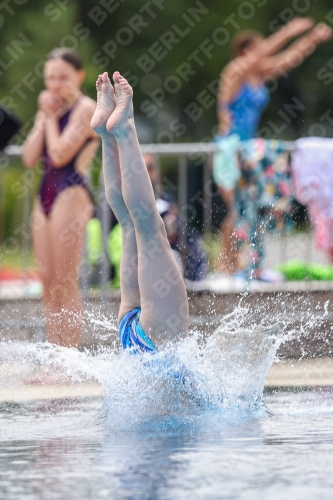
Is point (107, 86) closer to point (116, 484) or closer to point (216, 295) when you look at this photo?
point (116, 484)

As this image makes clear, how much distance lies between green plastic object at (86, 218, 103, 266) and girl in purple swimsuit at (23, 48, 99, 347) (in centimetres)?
137

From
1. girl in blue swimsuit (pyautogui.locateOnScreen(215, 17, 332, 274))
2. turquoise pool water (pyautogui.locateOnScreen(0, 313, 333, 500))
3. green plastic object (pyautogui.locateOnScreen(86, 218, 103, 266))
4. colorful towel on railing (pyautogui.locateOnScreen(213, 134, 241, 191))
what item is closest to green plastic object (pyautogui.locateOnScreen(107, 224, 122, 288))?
green plastic object (pyautogui.locateOnScreen(86, 218, 103, 266))

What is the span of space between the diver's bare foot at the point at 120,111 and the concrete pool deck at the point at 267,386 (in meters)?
1.77

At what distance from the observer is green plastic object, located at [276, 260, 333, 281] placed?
28.0 ft

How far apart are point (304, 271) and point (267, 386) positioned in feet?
7.88

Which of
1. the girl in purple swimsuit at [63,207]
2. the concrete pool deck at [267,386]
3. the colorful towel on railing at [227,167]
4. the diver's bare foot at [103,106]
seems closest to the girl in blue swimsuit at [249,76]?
the colorful towel on railing at [227,167]

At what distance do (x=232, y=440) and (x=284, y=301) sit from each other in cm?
368

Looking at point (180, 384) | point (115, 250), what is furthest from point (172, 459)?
point (115, 250)

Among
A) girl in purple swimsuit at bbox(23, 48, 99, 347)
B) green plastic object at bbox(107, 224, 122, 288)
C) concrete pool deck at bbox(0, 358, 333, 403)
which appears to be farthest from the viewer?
green plastic object at bbox(107, 224, 122, 288)

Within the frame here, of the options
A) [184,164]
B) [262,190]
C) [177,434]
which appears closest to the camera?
[177,434]

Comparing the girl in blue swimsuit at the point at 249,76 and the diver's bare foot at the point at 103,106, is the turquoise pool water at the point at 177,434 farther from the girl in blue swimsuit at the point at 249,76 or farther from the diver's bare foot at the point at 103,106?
the girl in blue swimsuit at the point at 249,76

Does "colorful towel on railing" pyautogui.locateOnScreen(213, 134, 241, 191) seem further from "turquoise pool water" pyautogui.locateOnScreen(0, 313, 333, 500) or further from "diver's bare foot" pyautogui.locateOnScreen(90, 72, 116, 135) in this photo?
"diver's bare foot" pyautogui.locateOnScreen(90, 72, 116, 135)

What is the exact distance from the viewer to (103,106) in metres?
5.28

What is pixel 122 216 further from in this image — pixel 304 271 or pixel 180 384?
pixel 304 271
